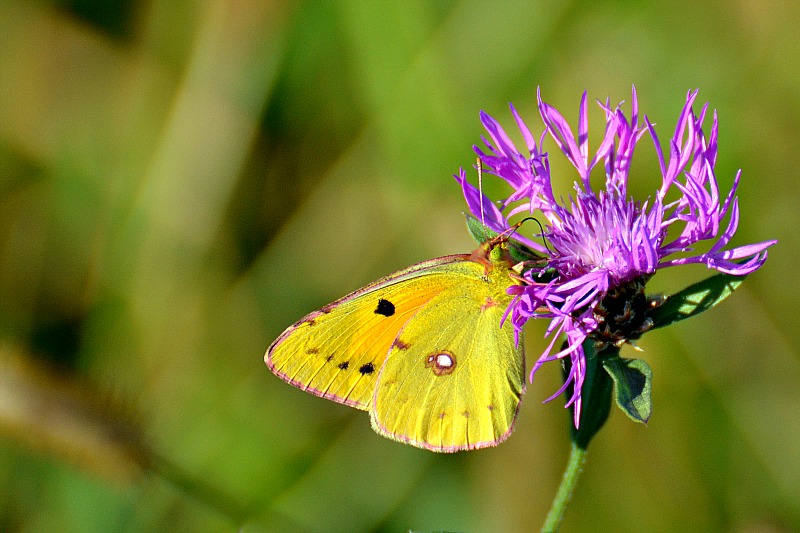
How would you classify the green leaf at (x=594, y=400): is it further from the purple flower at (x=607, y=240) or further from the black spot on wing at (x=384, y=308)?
the black spot on wing at (x=384, y=308)

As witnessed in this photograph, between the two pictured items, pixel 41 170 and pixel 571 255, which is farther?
pixel 41 170

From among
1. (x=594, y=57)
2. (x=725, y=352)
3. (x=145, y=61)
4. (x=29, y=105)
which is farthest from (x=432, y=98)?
(x=29, y=105)

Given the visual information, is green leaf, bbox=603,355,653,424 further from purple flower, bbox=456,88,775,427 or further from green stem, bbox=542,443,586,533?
green stem, bbox=542,443,586,533

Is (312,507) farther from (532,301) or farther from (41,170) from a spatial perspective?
(41,170)

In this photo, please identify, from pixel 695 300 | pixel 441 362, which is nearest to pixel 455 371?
pixel 441 362

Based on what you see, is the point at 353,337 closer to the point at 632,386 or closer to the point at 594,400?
the point at 594,400

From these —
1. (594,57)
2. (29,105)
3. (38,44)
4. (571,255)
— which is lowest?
(29,105)

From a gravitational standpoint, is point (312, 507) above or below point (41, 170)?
below

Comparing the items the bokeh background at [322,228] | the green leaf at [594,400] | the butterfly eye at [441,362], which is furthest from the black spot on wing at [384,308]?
the bokeh background at [322,228]
